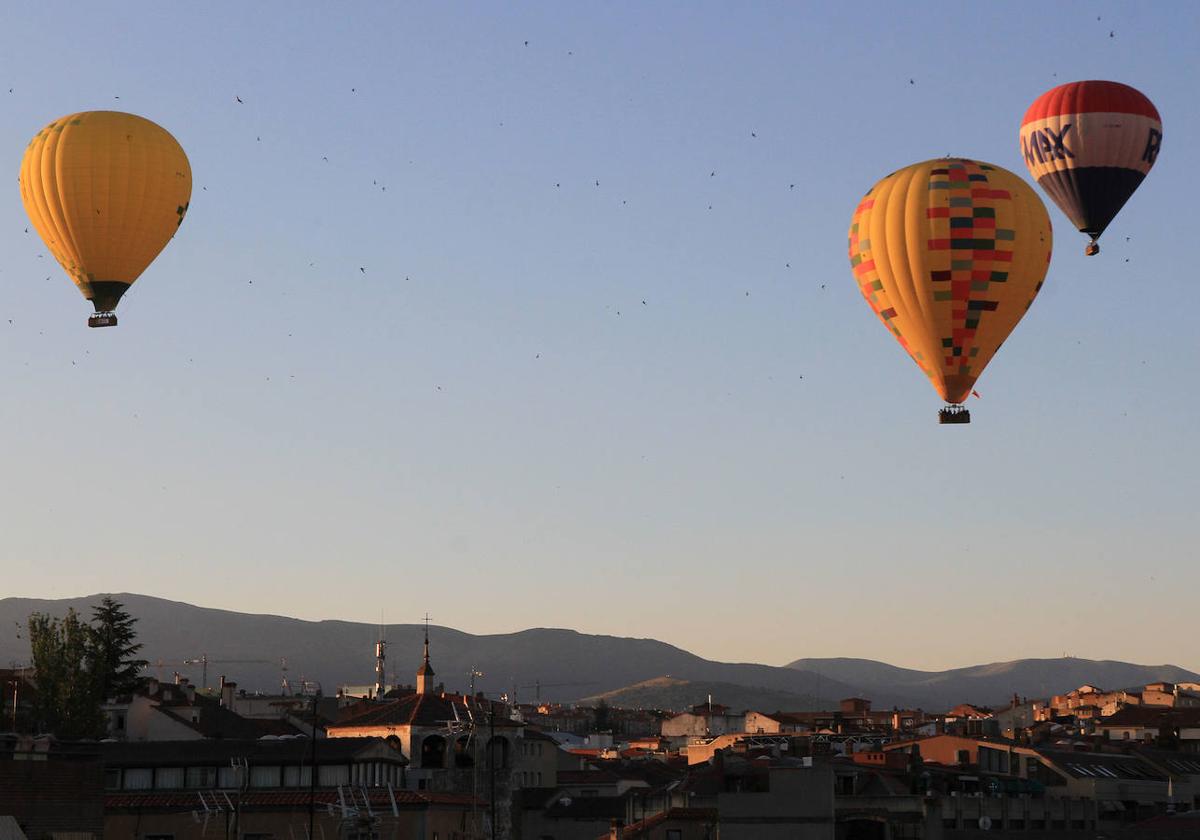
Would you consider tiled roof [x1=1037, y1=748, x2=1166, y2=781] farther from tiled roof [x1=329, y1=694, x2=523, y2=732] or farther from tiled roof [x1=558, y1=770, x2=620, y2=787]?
tiled roof [x1=329, y1=694, x2=523, y2=732]

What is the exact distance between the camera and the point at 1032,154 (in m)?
67.0

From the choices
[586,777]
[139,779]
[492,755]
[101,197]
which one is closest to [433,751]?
[492,755]

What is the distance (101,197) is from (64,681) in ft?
130

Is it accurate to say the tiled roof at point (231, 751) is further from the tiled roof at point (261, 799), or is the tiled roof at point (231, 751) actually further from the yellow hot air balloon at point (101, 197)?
the yellow hot air balloon at point (101, 197)

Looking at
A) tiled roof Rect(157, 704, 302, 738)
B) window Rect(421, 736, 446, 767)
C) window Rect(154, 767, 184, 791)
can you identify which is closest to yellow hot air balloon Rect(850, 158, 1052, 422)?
window Rect(154, 767, 184, 791)

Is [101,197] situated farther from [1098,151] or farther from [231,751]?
[1098,151]

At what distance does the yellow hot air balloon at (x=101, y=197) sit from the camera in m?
65.9

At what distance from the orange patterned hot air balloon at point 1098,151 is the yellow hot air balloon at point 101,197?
99.2 feet

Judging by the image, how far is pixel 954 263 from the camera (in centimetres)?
6088

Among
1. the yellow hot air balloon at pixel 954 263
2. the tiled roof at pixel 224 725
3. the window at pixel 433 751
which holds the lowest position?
the window at pixel 433 751

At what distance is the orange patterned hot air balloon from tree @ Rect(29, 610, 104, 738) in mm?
53696

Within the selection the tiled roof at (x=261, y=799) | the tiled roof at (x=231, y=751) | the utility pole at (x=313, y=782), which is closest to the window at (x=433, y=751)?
the tiled roof at (x=231, y=751)

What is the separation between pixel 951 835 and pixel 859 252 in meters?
35.1

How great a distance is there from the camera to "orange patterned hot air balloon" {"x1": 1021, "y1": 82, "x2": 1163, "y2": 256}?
6531 centimetres
